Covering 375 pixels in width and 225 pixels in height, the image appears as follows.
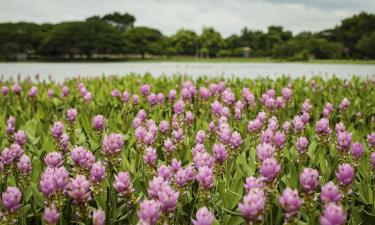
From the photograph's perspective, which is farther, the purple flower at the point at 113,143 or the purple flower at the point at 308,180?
the purple flower at the point at 113,143

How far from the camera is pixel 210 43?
8262 cm

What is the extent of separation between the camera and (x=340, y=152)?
3490 millimetres

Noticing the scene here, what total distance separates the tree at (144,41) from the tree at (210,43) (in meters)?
8.30

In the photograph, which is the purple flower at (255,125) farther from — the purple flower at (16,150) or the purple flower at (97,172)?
the purple flower at (16,150)

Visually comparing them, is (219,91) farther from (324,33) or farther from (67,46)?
(324,33)

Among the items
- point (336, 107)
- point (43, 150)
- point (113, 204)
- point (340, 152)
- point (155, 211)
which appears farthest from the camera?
point (336, 107)

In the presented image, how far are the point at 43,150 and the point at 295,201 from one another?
8.70ft

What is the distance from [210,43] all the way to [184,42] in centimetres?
619

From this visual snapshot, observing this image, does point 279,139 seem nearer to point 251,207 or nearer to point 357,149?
point 357,149

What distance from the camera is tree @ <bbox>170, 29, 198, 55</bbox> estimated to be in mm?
84688

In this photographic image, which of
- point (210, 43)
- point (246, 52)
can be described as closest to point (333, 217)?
point (246, 52)

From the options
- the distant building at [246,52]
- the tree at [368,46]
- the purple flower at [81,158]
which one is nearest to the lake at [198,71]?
the purple flower at [81,158]

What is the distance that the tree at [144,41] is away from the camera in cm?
7347

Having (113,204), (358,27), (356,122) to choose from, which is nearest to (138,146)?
(113,204)
